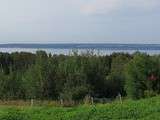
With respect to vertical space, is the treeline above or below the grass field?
below

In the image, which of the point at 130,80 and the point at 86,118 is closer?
the point at 86,118

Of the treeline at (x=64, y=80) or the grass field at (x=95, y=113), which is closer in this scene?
the grass field at (x=95, y=113)

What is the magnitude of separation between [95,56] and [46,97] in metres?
8.49

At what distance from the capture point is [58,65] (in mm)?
50062

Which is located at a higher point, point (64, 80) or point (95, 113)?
point (95, 113)

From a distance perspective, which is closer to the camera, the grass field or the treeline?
the grass field

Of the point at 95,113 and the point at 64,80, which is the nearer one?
the point at 95,113

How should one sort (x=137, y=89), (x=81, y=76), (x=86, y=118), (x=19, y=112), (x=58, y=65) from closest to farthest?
1. (x=86, y=118)
2. (x=19, y=112)
3. (x=137, y=89)
4. (x=81, y=76)
5. (x=58, y=65)

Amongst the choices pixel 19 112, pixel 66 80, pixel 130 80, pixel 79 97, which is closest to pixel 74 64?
pixel 66 80

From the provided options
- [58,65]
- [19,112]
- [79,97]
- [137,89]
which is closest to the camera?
[19,112]

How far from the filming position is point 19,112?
16562 mm

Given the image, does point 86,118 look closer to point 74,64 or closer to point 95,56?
point 74,64

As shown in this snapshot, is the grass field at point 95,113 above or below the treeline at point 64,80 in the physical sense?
above

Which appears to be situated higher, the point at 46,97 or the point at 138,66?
the point at 138,66
